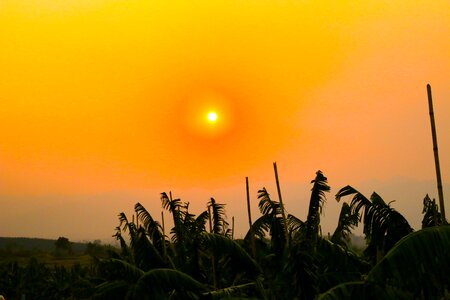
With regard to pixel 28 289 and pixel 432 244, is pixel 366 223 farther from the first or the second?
pixel 28 289

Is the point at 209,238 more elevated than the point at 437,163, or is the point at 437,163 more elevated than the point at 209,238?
the point at 437,163

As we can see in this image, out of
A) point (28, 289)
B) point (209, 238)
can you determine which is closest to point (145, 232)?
point (209, 238)

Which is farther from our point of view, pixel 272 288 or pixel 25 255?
pixel 25 255

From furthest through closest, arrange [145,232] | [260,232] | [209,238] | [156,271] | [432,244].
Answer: [145,232] → [260,232] → [209,238] → [156,271] → [432,244]

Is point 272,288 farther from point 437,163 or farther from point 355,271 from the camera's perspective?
point 437,163

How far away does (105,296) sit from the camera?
41.3 ft

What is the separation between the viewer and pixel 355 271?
1272 centimetres

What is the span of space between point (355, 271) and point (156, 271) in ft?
15.8

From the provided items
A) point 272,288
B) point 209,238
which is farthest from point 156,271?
point 272,288

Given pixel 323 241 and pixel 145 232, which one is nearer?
pixel 323 241

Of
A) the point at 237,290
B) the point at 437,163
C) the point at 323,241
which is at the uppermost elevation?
the point at 437,163

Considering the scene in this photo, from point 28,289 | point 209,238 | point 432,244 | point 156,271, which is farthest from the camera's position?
point 28,289

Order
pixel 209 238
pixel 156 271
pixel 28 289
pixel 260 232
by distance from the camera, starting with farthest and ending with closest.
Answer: pixel 28 289 < pixel 260 232 < pixel 209 238 < pixel 156 271

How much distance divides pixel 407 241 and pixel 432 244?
1.27ft
